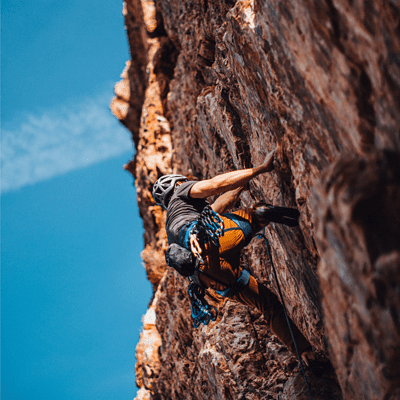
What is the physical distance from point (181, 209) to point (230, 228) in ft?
2.59

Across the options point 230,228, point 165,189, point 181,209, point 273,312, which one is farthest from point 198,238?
point 273,312

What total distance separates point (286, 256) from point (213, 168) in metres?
3.01

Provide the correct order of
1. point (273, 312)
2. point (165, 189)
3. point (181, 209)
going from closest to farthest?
1. point (181, 209)
2. point (273, 312)
3. point (165, 189)

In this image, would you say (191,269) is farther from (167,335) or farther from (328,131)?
(167,335)

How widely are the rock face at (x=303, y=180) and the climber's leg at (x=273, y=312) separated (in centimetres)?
17

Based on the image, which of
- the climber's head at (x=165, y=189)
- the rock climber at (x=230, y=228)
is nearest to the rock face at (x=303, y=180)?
the rock climber at (x=230, y=228)

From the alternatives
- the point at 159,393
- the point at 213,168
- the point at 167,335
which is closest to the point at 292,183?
the point at 213,168

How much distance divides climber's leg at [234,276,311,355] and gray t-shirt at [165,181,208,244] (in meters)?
1.14

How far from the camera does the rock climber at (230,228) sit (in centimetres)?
404

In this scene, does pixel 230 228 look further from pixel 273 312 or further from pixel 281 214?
pixel 273 312

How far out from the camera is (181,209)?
Answer: 454 cm

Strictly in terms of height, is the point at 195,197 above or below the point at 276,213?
above

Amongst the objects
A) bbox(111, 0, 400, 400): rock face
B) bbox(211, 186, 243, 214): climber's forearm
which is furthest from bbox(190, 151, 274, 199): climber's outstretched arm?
bbox(211, 186, 243, 214): climber's forearm

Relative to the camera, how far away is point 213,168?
23.4 feet
